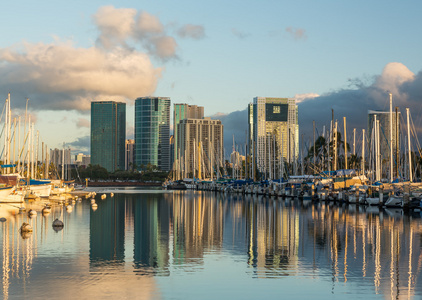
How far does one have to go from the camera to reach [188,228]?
5025 centimetres

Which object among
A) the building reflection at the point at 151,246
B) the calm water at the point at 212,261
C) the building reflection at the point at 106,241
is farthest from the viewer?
the building reflection at the point at 106,241

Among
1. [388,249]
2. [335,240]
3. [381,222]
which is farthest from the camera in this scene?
[381,222]

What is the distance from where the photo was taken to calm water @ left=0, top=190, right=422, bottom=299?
Answer: 23.0m

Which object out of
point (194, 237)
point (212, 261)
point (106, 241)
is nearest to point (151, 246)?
point (106, 241)

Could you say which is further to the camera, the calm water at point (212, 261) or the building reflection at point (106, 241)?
the building reflection at point (106, 241)

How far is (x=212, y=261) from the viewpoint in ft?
102

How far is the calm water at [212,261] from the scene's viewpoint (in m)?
23.0

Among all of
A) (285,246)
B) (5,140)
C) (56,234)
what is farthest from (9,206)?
(285,246)

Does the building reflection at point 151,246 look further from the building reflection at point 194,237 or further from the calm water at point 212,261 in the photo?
the building reflection at point 194,237

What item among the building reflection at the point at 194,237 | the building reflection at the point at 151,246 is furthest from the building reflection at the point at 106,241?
the building reflection at the point at 194,237

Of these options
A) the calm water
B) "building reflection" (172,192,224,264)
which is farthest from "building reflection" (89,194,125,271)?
"building reflection" (172,192,224,264)

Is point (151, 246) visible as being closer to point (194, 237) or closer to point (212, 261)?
point (194, 237)

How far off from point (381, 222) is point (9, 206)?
152 feet

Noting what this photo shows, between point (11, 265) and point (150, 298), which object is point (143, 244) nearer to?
point (11, 265)
